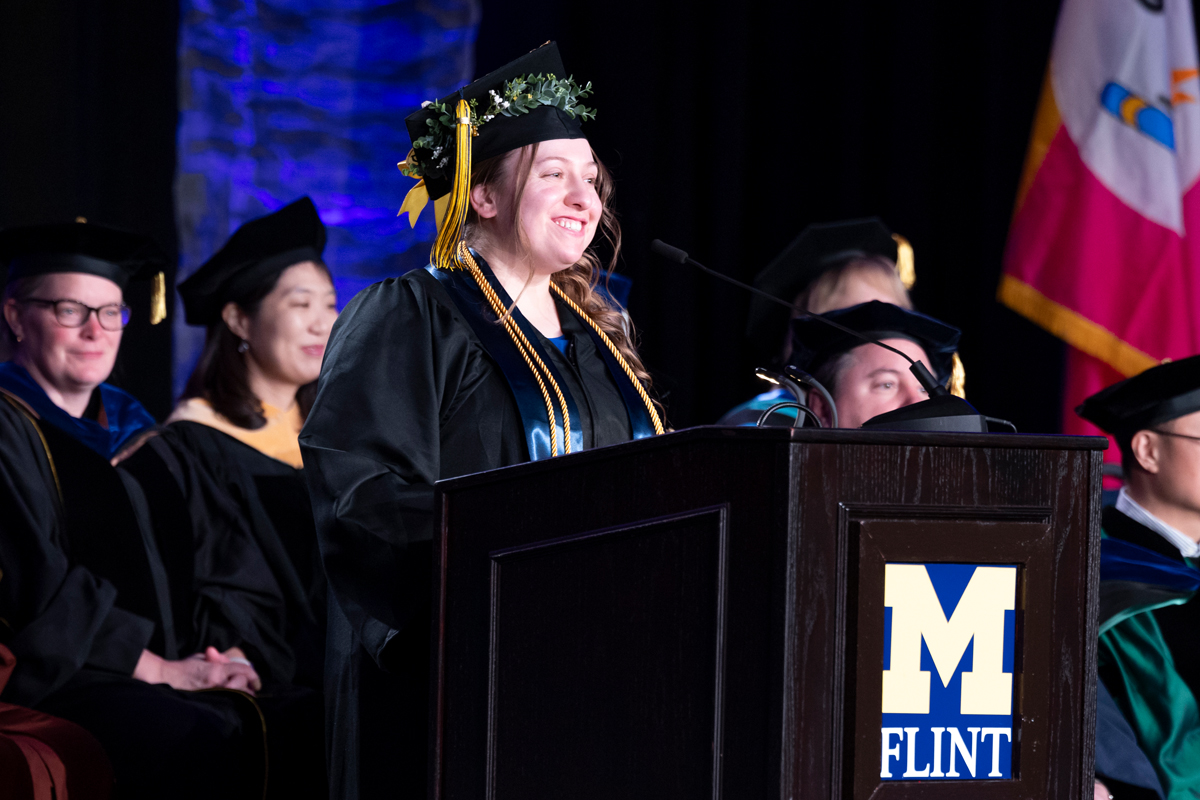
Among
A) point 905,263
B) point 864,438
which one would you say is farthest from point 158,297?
point 864,438

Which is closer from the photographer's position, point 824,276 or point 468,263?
point 468,263

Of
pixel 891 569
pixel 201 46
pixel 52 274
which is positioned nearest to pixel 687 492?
pixel 891 569

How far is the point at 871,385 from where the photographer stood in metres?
3.00

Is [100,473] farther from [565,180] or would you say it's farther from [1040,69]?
[1040,69]

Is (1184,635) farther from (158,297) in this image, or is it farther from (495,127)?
(158,297)

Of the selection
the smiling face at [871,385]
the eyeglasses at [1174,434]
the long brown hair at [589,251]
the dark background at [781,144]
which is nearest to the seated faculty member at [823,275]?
the dark background at [781,144]

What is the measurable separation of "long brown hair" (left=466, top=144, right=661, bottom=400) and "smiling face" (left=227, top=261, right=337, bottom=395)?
5.84 feet

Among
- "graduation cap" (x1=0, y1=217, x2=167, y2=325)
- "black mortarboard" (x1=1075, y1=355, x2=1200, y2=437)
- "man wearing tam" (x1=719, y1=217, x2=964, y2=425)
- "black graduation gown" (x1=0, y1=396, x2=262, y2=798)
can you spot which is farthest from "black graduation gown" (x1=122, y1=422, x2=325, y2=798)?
"black mortarboard" (x1=1075, y1=355, x2=1200, y2=437)

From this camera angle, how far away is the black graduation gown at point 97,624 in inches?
113

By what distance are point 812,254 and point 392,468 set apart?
259 cm

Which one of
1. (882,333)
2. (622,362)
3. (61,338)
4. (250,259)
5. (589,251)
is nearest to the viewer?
(622,362)

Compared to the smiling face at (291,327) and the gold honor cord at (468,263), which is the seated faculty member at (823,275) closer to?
the smiling face at (291,327)

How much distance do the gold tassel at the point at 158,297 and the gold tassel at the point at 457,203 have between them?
1.97m

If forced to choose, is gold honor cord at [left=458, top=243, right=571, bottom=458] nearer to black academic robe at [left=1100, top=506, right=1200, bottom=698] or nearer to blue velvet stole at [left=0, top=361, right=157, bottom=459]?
black academic robe at [left=1100, top=506, right=1200, bottom=698]
